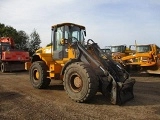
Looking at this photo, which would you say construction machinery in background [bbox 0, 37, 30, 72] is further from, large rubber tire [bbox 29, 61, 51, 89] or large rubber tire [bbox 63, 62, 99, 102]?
large rubber tire [bbox 63, 62, 99, 102]

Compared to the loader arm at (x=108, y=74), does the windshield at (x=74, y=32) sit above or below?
above

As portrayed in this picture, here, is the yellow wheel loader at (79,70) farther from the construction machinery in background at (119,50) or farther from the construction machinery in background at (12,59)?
the construction machinery in background at (119,50)

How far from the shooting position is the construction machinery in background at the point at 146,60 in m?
16.0

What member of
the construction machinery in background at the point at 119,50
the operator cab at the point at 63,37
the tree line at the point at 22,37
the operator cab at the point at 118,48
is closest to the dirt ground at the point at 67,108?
the operator cab at the point at 63,37

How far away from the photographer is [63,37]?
9828 mm

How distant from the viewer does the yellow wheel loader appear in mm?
7391

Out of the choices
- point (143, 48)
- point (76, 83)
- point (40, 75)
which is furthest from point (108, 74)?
point (143, 48)

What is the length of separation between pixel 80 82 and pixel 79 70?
1.37ft

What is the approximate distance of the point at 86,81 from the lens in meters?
7.36

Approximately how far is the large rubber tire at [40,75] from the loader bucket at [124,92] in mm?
3461

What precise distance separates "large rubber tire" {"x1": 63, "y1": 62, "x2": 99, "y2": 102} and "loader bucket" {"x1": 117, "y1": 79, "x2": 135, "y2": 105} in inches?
25.9

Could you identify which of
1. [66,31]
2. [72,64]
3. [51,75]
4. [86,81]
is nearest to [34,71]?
[51,75]

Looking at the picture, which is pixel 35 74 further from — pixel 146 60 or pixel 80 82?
pixel 146 60

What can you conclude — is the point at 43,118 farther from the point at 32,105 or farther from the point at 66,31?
the point at 66,31
